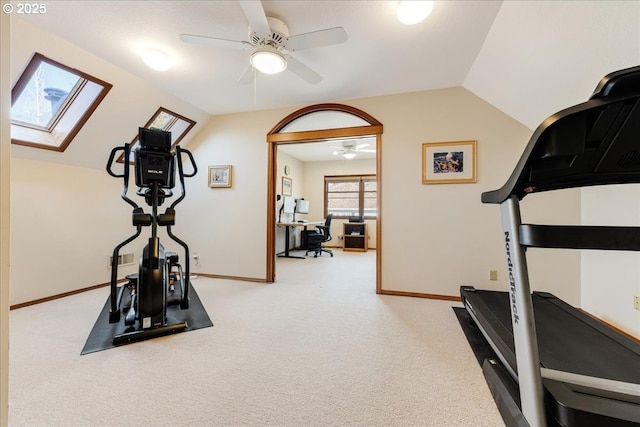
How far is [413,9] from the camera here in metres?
1.65

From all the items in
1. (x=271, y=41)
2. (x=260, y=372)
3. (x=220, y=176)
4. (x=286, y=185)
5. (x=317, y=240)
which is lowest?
(x=260, y=372)

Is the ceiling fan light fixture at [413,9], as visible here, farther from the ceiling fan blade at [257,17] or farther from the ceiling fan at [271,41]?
the ceiling fan blade at [257,17]

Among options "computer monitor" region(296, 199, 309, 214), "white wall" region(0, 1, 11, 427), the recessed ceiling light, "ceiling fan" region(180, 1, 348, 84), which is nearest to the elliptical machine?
the recessed ceiling light

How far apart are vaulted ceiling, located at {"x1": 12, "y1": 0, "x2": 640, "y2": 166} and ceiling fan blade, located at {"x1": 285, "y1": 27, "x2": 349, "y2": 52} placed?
0.22 meters

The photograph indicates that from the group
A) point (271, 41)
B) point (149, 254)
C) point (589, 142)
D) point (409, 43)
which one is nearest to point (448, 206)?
point (409, 43)

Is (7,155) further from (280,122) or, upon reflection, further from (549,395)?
(280,122)

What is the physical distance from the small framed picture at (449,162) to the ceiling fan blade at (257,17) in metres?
2.10

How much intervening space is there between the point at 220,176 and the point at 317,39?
2594 mm

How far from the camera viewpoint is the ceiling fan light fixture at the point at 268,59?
1918mm

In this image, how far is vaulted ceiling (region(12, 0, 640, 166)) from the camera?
164 centimetres

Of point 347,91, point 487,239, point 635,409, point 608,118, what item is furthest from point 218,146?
point 635,409

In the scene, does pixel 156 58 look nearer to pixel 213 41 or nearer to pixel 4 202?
pixel 213 41

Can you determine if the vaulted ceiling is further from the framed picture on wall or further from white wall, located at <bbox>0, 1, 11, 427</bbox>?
the framed picture on wall

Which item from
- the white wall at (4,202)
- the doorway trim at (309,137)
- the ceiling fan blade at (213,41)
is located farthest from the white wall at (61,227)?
the white wall at (4,202)
